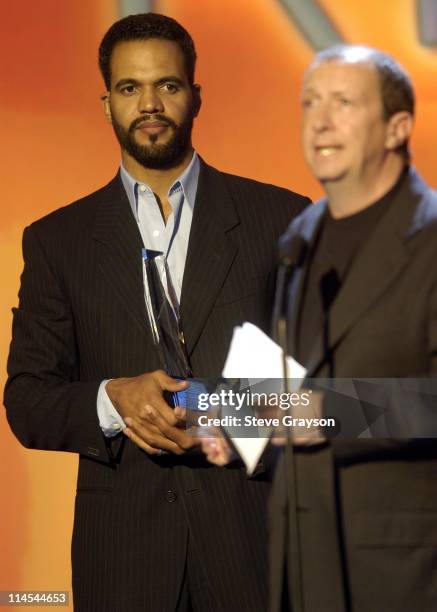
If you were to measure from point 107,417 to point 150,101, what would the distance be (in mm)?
660

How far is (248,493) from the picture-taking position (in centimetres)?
246

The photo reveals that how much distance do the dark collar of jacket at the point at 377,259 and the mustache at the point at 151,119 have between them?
0.43 m

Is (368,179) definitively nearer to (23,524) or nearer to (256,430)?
(256,430)

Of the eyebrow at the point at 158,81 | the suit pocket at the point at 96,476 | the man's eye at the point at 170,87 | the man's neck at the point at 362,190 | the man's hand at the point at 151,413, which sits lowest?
the suit pocket at the point at 96,476

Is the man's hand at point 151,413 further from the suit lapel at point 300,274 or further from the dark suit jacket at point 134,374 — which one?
the suit lapel at point 300,274

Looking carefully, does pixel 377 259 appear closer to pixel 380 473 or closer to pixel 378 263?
pixel 378 263

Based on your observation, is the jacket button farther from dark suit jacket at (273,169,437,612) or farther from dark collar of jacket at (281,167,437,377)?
dark collar of jacket at (281,167,437,377)

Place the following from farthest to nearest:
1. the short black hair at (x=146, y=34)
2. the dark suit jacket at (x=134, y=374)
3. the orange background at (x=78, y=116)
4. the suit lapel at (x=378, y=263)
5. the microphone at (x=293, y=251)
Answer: the orange background at (x=78, y=116) < the short black hair at (x=146, y=34) < the dark suit jacket at (x=134, y=374) < the suit lapel at (x=378, y=263) < the microphone at (x=293, y=251)

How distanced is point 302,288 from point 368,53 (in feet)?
1.63

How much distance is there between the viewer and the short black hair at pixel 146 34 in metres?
2.57

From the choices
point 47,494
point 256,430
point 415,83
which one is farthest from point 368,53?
point 47,494

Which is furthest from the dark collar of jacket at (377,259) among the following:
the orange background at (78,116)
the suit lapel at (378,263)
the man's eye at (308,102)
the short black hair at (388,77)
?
the orange background at (78,116)

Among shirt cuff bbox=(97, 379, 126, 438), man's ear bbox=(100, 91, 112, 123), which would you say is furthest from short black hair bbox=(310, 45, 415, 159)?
shirt cuff bbox=(97, 379, 126, 438)

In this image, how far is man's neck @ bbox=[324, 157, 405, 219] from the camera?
7.45 ft
